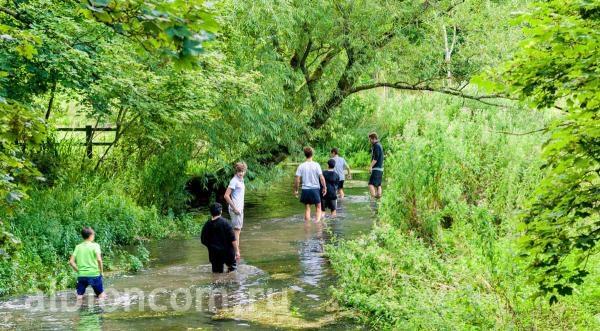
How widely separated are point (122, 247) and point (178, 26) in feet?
41.4

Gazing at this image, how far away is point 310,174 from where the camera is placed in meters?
18.6

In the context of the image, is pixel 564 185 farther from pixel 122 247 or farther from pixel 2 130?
pixel 122 247

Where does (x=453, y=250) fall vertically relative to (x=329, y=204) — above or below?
below

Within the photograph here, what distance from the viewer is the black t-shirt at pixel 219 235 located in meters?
13.0

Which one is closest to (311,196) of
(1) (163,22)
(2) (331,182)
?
(2) (331,182)

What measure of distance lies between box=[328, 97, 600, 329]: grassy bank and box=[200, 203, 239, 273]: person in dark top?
1.74m

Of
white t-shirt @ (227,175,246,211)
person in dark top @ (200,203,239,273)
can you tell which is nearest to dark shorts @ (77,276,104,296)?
person in dark top @ (200,203,239,273)

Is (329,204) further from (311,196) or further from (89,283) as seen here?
(89,283)

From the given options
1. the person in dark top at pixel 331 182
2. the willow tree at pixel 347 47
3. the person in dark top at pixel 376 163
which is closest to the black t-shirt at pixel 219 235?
the person in dark top at pixel 331 182

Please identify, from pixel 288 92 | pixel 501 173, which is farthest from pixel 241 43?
pixel 501 173

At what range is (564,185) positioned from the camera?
6516 mm

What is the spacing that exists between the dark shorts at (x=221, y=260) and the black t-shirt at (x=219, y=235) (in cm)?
8

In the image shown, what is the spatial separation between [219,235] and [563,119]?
7377 millimetres

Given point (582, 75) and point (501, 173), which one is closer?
point (582, 75)
